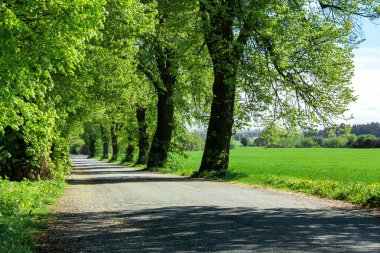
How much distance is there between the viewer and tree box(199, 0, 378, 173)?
2006 centimetres

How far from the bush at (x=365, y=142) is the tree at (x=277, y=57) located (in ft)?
261

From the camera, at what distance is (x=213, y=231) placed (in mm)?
8664

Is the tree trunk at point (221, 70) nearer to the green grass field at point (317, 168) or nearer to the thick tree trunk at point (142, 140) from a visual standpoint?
the green grass field at point (317, 168)

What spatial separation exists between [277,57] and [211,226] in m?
12.8

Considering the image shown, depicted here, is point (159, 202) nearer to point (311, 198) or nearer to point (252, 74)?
point (311, 198)

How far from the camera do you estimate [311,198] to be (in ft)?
47.2

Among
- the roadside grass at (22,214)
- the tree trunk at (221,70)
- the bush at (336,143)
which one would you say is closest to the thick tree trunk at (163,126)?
the tree trunk at (221,70)

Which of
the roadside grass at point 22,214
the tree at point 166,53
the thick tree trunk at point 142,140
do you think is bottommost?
the roadside grass at point 22,214

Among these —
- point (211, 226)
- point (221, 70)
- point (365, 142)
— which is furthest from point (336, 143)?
point (211, 226)

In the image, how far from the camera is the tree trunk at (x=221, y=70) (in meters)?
21.1

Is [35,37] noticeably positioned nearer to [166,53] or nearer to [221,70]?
[221,70]

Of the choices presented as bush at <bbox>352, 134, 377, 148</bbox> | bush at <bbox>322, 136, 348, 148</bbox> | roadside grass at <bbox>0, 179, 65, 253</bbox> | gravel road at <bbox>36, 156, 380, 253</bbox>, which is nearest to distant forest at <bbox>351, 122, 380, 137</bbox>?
bush at <bbox>322, 136, 348, 148</bbox>

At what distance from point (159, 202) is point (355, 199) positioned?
573cm

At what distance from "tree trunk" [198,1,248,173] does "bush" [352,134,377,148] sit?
264 ft
